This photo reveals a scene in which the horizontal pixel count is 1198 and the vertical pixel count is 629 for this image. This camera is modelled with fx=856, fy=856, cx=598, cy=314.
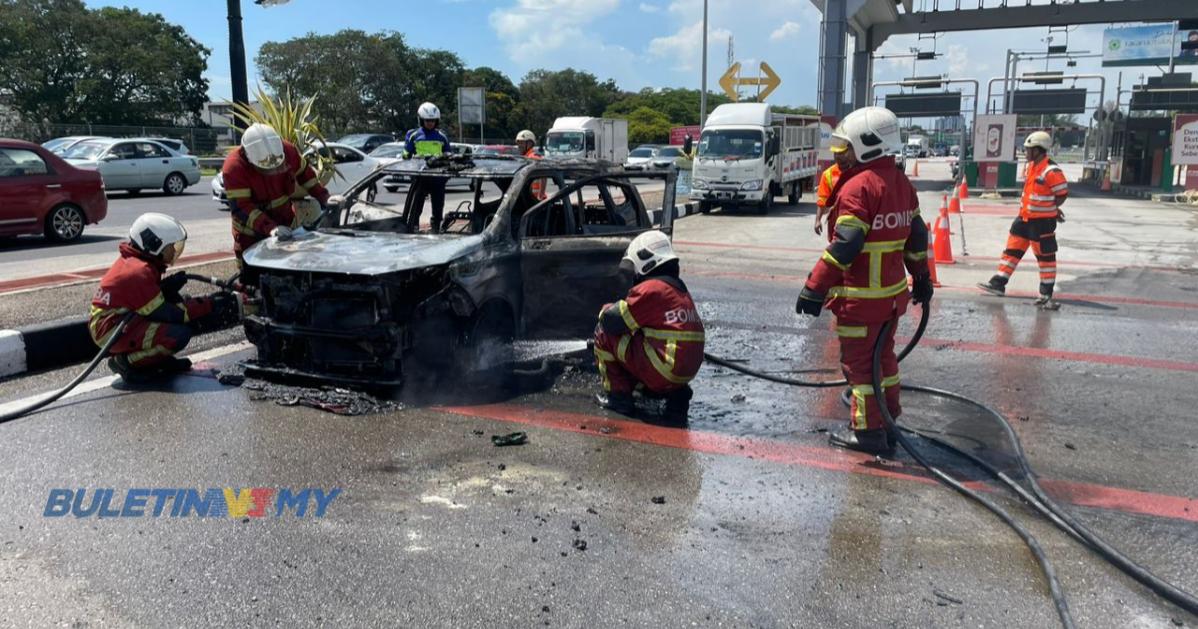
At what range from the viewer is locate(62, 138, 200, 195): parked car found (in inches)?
805

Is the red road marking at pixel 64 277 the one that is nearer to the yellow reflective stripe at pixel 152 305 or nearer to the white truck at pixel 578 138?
the yellow reflective stripe at pixel 152 305

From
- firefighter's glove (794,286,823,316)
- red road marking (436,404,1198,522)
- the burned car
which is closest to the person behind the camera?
red road marking (436,404,1198,522)

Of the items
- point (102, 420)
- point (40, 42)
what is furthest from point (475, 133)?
point (102, 420)

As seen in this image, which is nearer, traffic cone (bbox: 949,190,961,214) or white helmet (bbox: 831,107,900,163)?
white helmet (bbox: 831,107,900,163)

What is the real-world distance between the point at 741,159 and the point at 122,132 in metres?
28.3

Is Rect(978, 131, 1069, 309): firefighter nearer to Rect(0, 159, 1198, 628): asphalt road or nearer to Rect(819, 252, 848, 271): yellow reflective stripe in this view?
Rect(0, 159, 1198, 628): asphalt road

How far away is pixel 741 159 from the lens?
2020cm

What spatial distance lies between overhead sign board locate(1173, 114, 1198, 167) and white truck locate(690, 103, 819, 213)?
12.9 m

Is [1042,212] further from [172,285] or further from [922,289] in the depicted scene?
[172,285]

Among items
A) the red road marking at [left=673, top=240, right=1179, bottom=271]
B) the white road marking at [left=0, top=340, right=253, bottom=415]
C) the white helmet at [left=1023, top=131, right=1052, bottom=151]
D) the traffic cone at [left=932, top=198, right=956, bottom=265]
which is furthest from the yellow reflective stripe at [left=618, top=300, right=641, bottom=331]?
the red road marking at [left=673, top=240, right=1179, bottom=271]

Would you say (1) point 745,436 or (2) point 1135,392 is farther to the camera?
(2) point 1135,392

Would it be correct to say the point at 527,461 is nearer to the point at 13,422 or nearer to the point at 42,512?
the point at 42,512

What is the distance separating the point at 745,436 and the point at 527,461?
1316 millimetres

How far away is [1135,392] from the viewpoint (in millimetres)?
5922
